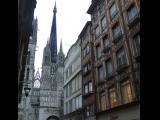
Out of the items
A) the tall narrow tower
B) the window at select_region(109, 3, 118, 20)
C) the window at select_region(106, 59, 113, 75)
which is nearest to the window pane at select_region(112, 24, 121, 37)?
the window at select_region(109, 3, 118, 20)

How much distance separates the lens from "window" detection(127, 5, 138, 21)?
1852 cm

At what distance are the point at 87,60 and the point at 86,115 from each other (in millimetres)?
6792

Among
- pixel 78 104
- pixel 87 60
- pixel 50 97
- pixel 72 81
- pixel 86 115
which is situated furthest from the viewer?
pixel 50 97

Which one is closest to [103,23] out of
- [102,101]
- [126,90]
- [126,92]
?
[102,101]

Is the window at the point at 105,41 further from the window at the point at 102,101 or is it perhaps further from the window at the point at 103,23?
the window at the point at 102,101

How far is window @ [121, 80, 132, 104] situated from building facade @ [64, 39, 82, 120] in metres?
11.3

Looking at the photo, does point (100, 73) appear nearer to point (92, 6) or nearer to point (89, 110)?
point (89, 110)

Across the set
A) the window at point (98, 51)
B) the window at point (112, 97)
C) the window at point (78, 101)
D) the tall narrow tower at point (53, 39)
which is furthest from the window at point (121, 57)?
the tall narrow tower at point (53, 39)

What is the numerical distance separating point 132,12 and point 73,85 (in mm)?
18455

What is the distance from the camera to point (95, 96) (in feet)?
82.0

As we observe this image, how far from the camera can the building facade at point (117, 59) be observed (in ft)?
57.6

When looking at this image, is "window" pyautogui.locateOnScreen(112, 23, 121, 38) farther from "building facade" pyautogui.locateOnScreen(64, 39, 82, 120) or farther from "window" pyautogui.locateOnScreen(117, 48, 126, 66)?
"building facade" pyautogui.locateOnScreen(64, 39, 82, 120)
